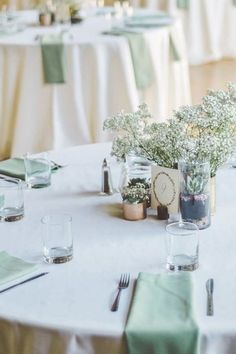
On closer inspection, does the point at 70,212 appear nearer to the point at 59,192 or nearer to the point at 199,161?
the point at 59,192

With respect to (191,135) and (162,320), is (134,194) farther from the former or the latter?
(162,320)

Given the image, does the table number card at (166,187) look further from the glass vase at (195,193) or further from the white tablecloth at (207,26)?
the white tablecloth at (207,26)

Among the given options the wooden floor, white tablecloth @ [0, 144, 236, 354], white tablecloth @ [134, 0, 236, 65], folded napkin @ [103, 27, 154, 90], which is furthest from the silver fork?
white tablecloth @ [134, 0, 236, 65]

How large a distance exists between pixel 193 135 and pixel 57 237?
17.2 inches

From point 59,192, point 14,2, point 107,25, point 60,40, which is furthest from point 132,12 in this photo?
point 59,192

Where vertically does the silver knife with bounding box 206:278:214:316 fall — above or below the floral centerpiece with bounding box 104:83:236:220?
below

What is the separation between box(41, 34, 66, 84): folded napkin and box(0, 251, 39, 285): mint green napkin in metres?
2.80

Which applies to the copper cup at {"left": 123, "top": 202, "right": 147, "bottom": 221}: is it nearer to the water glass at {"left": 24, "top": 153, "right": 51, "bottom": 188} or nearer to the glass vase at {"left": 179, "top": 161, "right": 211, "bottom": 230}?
the glass vase at {"left": 179, "top": 161, "right": 211, "bottom": 230}

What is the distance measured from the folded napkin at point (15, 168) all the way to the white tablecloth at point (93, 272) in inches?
4.6

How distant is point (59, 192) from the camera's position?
7.29 ft

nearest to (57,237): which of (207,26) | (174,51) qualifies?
(174,51)

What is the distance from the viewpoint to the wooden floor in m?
6.91

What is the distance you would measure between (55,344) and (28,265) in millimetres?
299

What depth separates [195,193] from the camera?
6.15ft
